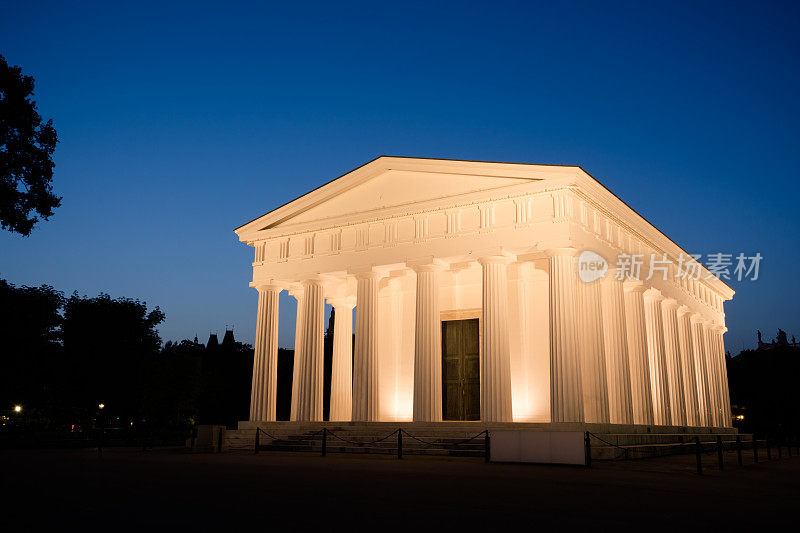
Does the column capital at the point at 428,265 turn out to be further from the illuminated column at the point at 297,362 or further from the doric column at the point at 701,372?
the doric column at the point at 701,372

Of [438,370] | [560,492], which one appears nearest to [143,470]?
[560,492]

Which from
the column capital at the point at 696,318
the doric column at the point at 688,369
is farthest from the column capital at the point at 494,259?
the column capital at the point at 696,318

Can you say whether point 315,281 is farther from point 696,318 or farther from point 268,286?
point 696,318

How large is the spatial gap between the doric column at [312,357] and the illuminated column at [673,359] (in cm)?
1684

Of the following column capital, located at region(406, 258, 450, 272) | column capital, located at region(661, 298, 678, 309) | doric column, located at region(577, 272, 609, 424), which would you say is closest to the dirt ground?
doric column, located at region(577, 272, 609, 424)

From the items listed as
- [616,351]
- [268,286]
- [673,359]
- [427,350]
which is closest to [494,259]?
[427,350]

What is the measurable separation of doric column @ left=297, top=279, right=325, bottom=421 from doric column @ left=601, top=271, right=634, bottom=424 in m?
12.6

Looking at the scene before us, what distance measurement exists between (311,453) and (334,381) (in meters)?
7.83

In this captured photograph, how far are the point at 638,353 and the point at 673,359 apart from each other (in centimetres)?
638

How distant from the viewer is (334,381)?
32.5 metres

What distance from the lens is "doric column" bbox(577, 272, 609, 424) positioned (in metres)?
24.4

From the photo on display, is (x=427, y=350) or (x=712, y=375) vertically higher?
(x=427, y=350)

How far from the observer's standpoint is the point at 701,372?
40.0 m

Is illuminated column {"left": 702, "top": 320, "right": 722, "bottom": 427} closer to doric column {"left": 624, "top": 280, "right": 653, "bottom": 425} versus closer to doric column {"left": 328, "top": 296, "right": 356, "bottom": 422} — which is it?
doric column {"left": 624, "top": 280, "right": 653, "bottom": 425}
